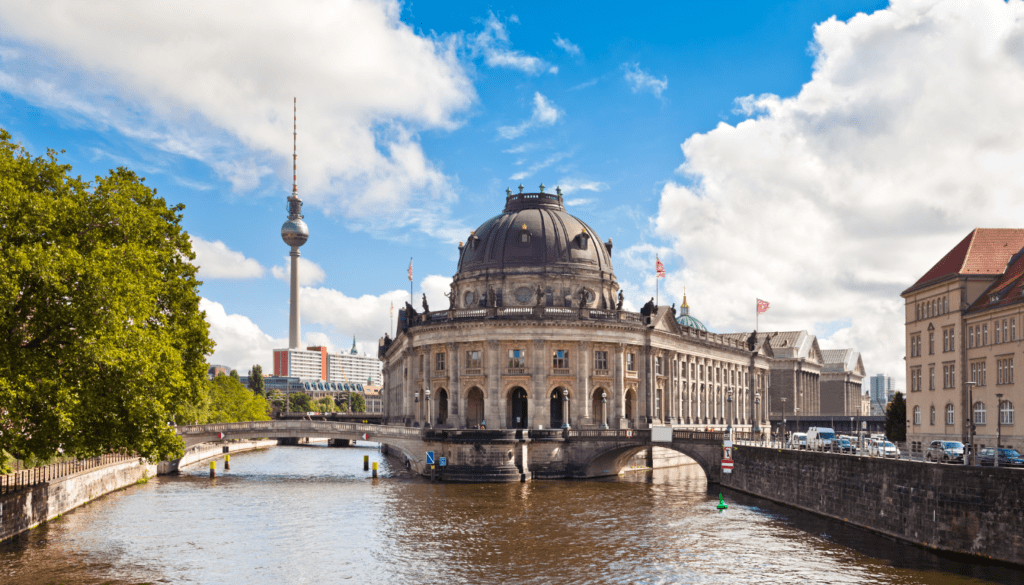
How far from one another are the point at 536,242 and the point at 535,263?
260 cm

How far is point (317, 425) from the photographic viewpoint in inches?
3295

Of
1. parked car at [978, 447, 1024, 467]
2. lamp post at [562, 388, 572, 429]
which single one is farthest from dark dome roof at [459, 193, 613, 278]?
parked car at [978, 447, 1024, 467]

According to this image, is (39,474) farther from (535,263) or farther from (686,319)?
(686,319)

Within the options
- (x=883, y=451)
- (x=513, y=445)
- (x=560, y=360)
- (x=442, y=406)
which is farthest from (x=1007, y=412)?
(x=442, y=406)

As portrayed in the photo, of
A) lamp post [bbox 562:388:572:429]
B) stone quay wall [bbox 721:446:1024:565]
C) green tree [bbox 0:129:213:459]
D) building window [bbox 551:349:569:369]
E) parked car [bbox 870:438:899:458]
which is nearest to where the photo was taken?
green tree [bbox 0:129:213:459]

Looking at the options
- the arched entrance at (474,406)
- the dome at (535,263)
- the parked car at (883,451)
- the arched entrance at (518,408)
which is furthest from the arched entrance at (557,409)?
the parked car at (883,451)

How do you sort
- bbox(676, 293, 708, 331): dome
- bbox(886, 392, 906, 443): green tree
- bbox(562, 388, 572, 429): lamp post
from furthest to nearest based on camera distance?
bbox(676, 293, 708, 331): dome → bbox(886, 392, 906, 443): green tree → bbox(562, 388, 572, 429): lamp post

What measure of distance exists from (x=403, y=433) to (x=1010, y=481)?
52.8 metres

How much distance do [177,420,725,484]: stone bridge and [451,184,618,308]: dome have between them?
19.8 m

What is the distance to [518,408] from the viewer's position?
94812mm

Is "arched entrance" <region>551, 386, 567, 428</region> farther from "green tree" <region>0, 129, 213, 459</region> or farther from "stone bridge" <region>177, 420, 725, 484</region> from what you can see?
"green tree" <region>0, 129, 213, 459</region>

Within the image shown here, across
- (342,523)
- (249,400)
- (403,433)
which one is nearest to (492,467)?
(403,433)

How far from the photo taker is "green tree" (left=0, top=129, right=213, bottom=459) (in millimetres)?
35406

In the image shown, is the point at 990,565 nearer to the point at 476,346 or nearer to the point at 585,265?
the point at 476,346
